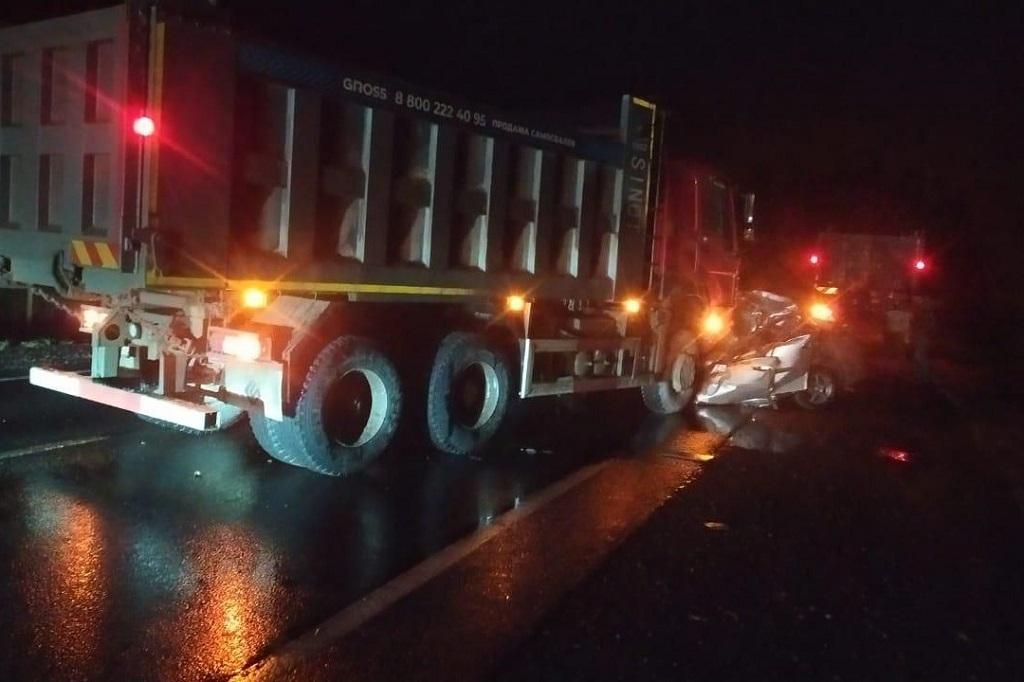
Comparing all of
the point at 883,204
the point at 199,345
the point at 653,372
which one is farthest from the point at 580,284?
the point at 883,204

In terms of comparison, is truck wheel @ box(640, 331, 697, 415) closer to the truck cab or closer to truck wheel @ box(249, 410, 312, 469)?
the truck cab

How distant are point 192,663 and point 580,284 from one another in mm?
6351

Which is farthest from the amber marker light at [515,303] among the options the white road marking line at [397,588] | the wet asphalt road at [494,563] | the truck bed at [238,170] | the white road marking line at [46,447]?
the white road marking line at [46,447]

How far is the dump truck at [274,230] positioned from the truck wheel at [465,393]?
2 cm

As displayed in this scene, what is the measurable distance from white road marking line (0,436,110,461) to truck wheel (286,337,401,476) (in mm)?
2122

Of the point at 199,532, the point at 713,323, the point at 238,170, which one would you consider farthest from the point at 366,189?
the point at 713,323

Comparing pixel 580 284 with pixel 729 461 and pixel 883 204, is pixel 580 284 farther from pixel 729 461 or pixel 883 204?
pixel 883 204

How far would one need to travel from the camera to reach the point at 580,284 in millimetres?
9992

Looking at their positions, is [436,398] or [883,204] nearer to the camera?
[436,398]

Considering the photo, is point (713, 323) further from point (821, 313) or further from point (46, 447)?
point (46, 447)

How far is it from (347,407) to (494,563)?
2298 mm

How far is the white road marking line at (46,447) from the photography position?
7625 millimetres

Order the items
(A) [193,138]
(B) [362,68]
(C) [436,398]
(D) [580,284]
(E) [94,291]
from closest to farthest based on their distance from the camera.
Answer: (A) [193,138] < (E) [94,291] < (B) [362,68] < (C) [436,398] < (D) [580,284]

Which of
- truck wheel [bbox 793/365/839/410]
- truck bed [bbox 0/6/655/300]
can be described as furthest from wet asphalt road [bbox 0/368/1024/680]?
truck wheel [bbox 793/365/839/410]
